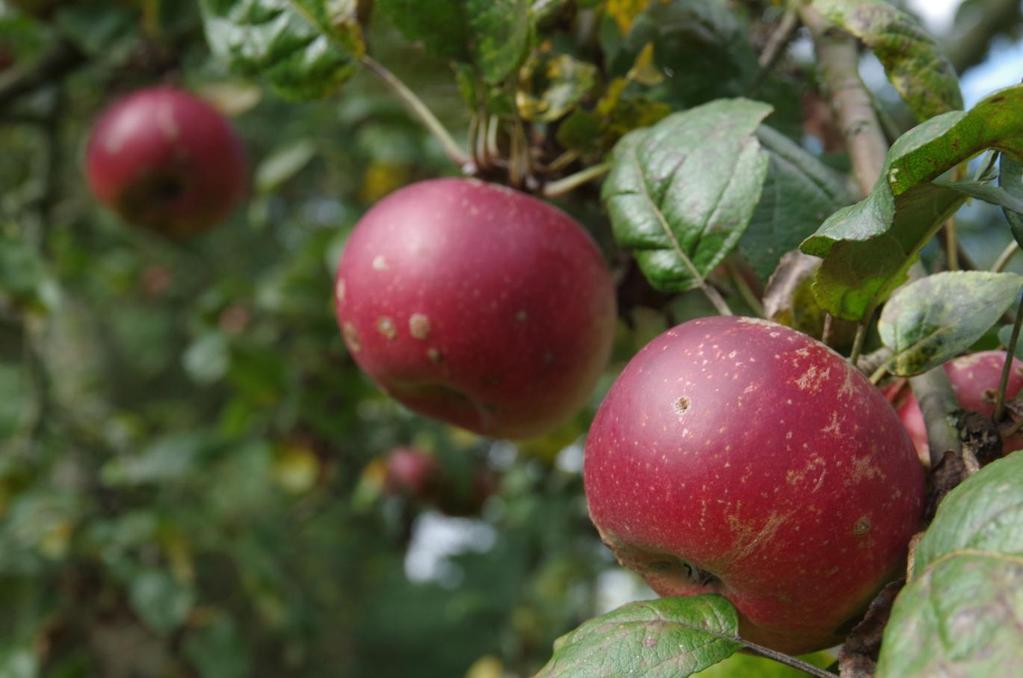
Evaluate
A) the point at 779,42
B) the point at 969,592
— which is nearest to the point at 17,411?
the point at 779,42

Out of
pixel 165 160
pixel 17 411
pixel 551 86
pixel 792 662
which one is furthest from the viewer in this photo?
pixel 17 411

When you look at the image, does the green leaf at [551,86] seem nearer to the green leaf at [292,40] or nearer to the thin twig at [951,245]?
the green leaf at [292,40]

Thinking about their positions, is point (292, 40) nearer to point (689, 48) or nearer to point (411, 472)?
point (689, 48)

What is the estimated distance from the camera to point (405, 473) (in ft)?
9.55

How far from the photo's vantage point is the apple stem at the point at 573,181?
89cm

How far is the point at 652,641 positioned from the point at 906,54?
1.51ft

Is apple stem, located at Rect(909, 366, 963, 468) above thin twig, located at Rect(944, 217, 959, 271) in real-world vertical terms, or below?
above

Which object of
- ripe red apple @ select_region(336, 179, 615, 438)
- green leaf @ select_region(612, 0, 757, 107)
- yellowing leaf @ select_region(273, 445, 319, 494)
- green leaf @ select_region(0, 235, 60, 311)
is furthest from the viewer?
yellowing leaf @ select_region(273, 445, 319, 494)

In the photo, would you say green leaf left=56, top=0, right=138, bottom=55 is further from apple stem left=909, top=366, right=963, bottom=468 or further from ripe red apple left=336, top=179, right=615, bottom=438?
apple stem left=909, top=366, right=963, bottom=468

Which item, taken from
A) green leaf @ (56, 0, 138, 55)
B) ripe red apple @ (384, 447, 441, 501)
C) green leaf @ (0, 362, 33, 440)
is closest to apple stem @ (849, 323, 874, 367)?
green leaf @ (56, 0, 138, 55)

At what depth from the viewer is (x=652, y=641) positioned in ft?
1.82

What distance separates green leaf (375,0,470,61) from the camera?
0.85 m

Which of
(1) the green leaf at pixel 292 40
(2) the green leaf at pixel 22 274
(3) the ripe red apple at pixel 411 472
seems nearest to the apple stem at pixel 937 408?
(1) the green leaf at pixel 292 40

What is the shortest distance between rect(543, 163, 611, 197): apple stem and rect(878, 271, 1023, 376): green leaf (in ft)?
1.00
